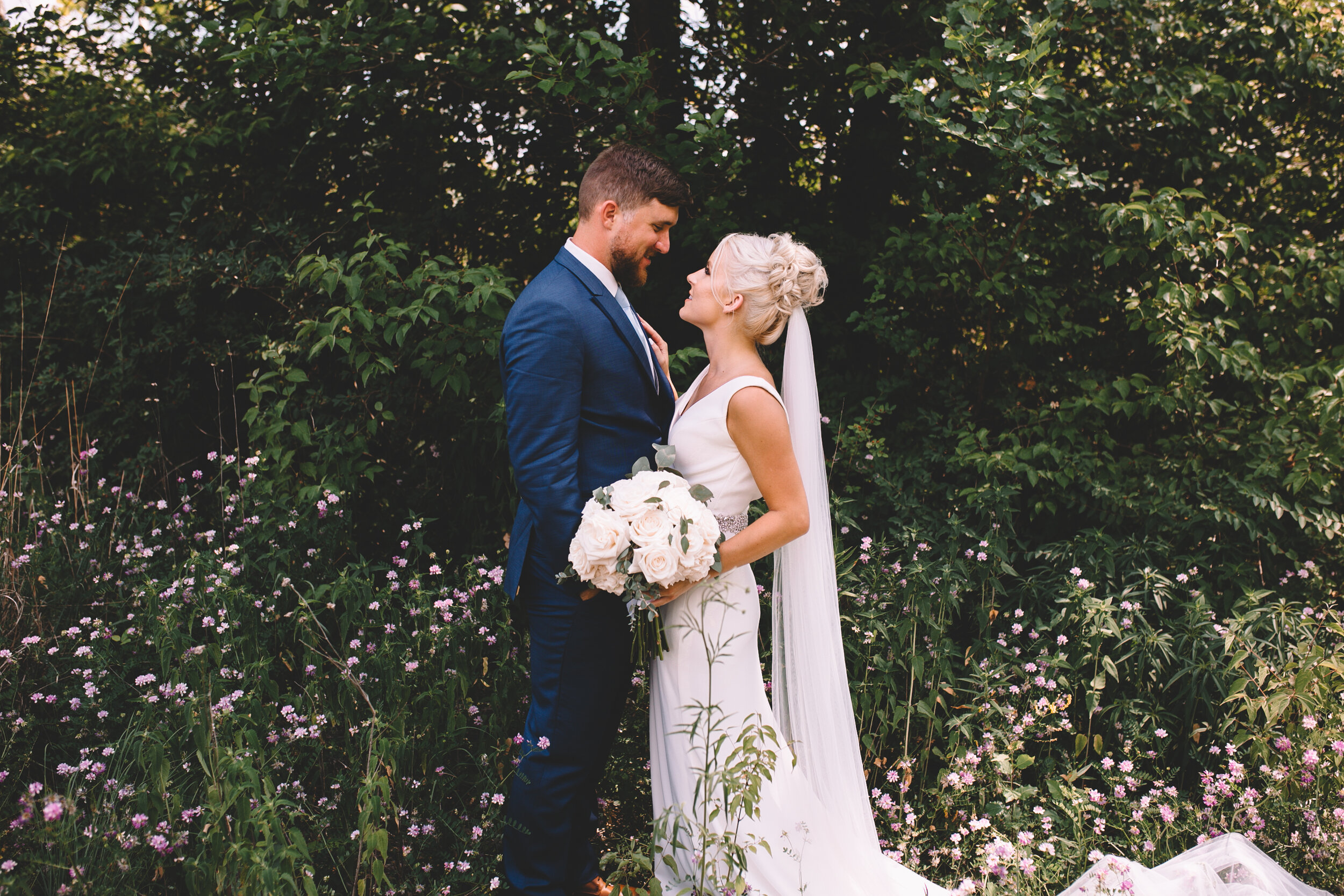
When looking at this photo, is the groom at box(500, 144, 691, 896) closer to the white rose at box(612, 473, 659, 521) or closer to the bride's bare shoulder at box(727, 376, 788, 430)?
the white rose at box(612, 473, 659, 521)

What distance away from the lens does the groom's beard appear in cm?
262

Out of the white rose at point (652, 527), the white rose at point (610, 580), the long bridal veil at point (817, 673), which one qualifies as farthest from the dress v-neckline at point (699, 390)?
the white rose at point (610, 580)

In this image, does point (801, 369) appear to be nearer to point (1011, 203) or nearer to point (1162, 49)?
point (1011, 203)

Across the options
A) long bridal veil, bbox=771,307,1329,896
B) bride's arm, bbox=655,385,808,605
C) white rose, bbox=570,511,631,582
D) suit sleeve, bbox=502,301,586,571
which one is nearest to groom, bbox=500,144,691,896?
suit sleeve, bbox=502,301,586,571

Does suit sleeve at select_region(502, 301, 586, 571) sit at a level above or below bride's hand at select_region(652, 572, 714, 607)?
above

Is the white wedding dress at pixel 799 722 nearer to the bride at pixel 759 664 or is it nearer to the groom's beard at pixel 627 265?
the bride at pixel 759 664

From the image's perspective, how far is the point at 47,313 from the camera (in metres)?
4.65

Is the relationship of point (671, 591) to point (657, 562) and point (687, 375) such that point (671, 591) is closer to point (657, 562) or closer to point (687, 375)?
point (657, 562)

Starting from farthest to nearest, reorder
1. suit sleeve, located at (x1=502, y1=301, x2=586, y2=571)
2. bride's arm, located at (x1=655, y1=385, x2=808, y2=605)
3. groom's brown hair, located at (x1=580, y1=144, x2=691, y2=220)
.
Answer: groom's brown hair, located at (x1=580, y1=144, x2=691, y2=220) → bride's arm, located at (x1=655, y1=385, x2=808, y2=605) → suit sleeve, located at (x1=502, y1=301, x2=586, y2=571)

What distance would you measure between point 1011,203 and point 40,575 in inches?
183

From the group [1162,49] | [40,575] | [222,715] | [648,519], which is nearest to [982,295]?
[1162,49]

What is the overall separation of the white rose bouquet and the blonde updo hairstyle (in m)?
0.61

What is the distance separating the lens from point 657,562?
7.23 feet

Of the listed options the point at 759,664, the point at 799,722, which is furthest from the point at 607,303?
the point at 799,722
